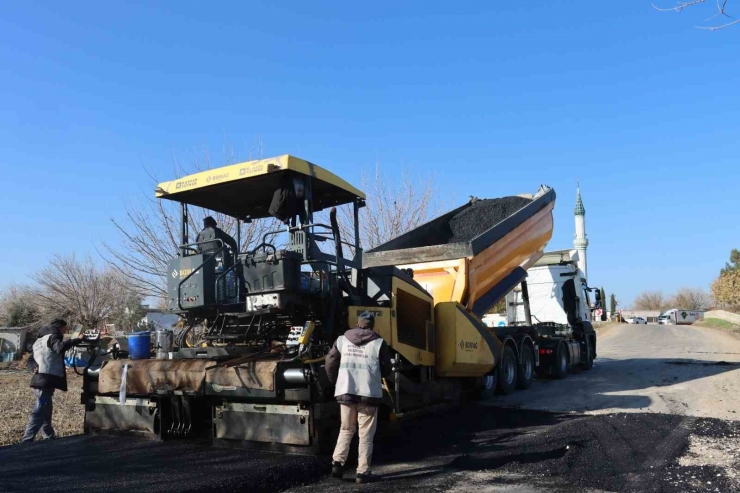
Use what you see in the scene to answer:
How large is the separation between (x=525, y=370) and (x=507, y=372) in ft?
3.71

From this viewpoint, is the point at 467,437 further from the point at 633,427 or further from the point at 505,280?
the point at 505,280

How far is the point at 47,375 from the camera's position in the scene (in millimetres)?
7484

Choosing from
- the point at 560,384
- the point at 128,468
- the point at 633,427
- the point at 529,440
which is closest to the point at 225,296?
the point at 128,468

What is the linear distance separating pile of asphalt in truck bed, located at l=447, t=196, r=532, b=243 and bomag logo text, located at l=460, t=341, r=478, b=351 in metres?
2.04

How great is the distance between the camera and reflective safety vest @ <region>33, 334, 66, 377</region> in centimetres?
752

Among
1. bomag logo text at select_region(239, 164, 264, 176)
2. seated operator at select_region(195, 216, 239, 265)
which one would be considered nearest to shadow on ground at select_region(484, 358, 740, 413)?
seated operator at select_region(195, 216, 239, 265)

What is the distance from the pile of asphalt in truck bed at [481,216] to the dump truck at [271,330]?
2.21 metres

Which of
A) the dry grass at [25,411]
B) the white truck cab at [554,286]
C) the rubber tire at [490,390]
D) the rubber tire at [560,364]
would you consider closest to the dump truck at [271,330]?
the dry grass at [25,411]

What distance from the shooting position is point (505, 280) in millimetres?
10859

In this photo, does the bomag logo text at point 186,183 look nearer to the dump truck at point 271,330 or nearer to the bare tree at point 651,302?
the dump truck at point 271,330

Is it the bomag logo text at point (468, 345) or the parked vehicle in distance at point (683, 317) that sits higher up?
the bomag logo text at point (468, 345)

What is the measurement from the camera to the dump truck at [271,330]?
5.98m

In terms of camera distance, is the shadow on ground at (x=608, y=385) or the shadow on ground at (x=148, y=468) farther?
the shadow on ground at (x=608, y=385)

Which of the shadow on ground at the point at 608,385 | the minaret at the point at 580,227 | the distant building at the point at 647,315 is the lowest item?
the distant building at the point at 647,315
